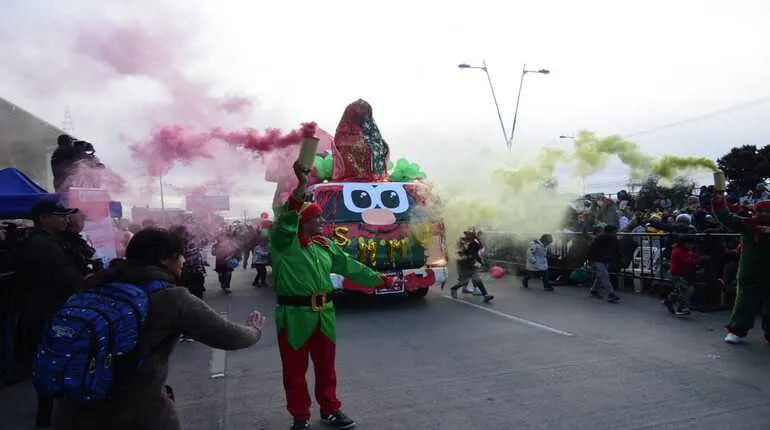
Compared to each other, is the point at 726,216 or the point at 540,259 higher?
the point at 726,216

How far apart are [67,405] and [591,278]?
11727 millimetres

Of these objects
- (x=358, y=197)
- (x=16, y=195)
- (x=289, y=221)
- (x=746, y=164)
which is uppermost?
(x=746, y=164)

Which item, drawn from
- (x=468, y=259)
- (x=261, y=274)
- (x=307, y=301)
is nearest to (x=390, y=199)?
(x=468, y=259)

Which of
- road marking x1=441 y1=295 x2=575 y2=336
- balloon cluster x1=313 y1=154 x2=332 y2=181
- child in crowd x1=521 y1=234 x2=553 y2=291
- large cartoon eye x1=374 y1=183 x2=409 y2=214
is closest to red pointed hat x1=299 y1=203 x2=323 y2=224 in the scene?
road marking x1=441 y1=295 x2=575 y2=336

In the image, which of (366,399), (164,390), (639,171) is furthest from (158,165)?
(639,171)

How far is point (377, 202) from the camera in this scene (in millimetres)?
10125

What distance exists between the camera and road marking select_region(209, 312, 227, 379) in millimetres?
6107

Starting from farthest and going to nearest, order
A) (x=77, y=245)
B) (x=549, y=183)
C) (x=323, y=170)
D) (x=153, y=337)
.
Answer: (x=549, y=183)
(x=323, y=170)
(x=77, y=245)
(x=153, y=337)

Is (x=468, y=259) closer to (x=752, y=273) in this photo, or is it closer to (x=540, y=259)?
(x=540, y=259)

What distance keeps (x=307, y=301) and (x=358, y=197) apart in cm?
586

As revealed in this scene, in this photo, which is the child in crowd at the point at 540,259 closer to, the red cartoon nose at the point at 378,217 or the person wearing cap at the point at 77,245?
the red cartoon nose at the point at 378,217

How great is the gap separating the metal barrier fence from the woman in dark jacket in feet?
27.5

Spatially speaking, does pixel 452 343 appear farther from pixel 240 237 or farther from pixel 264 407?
pixel 240 237

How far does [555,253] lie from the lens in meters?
13.5
